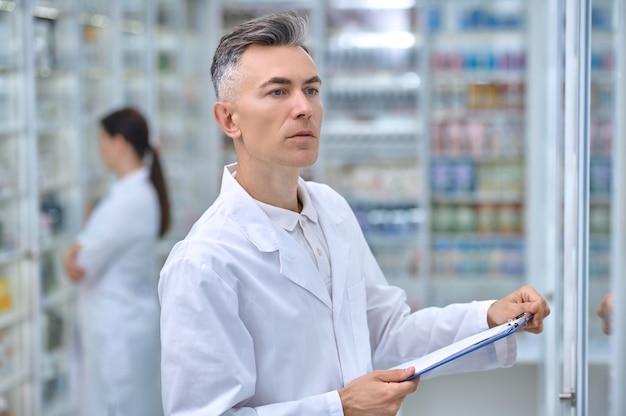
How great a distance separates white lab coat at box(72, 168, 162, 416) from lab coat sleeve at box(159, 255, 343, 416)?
2664 millimetres

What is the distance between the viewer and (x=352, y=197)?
278 inches

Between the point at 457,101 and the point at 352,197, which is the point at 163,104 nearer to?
the point at 352,197

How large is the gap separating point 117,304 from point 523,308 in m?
2.89

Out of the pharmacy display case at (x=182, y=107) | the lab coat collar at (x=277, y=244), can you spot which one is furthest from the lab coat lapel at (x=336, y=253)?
the pharmacy display case at (x=182, y=107)

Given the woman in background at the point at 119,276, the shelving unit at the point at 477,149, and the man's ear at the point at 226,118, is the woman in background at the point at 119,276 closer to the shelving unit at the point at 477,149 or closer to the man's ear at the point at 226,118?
the man's ear at the point at 226,118

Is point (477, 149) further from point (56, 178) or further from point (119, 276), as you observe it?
point (119, 276)

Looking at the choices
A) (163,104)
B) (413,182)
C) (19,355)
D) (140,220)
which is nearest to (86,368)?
(19,355)

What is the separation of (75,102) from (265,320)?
3.65 metres

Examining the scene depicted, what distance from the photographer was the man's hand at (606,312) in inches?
62.7

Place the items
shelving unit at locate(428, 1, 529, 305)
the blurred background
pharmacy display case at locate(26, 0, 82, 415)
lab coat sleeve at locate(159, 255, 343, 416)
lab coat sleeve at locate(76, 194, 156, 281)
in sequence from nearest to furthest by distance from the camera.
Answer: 1. lab coat sleeve at locate(159, 255, 343, 416)
2. lab coat sleeve at locate(76, 194, 156, 281)
3. pharmacy display case at locate(26, 0, 82, 415)
4. the blurred background
5. shelving unit at locate(428, 1, 529, 305)

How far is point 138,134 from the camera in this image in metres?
4.37

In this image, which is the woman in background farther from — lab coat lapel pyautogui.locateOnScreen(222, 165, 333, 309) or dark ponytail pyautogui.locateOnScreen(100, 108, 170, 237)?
lab coat lapel pyautogui.locateOnScreen(222, 165, 333, 309)

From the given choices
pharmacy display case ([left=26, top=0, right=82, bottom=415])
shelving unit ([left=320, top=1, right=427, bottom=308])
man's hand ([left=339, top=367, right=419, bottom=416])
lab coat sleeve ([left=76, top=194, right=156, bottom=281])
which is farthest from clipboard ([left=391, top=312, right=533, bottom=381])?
shelving unit ([left=320, top=1, right=427, bottom=308])

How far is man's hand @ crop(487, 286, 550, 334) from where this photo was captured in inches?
72.9
